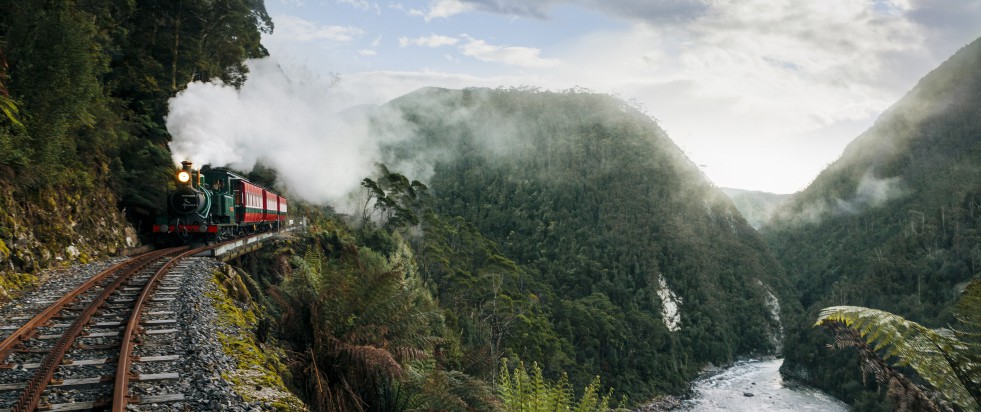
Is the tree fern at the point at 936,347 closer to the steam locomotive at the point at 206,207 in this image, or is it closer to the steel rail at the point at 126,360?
A: the steel rail at the point at 126,360

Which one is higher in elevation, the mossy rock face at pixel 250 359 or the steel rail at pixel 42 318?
the steel rail at pixel 42 318

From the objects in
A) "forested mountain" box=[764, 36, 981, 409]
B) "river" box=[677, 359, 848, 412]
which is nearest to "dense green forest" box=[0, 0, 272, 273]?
"river" box=[677, 359, 848, 412]

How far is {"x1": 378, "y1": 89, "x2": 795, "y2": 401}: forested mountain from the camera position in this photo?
4716 centimetres

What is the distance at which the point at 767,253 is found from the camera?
123375 mm

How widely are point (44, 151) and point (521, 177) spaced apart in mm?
101233

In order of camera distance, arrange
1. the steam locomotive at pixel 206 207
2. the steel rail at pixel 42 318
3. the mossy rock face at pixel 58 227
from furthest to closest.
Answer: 1. the steam locomotive at pixel 206 207
2. the mossy rock face at pixel 58 227
3. the steel rail at pixel 42 318

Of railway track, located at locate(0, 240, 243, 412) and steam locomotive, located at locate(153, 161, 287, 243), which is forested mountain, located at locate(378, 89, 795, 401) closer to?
steam locomotive, located at locate(153, 161, 287, 243)

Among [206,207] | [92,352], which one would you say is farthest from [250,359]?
[206,207]

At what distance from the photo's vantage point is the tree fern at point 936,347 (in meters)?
4.00

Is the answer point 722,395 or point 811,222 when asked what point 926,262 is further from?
point 811,222

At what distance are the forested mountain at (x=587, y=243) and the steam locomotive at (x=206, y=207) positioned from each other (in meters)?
15.6

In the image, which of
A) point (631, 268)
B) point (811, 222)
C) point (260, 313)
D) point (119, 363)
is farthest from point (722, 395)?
point (811, 222)

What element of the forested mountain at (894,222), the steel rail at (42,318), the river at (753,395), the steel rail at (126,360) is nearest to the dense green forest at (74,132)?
the steel rail at (42,318)

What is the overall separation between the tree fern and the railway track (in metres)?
5.94
